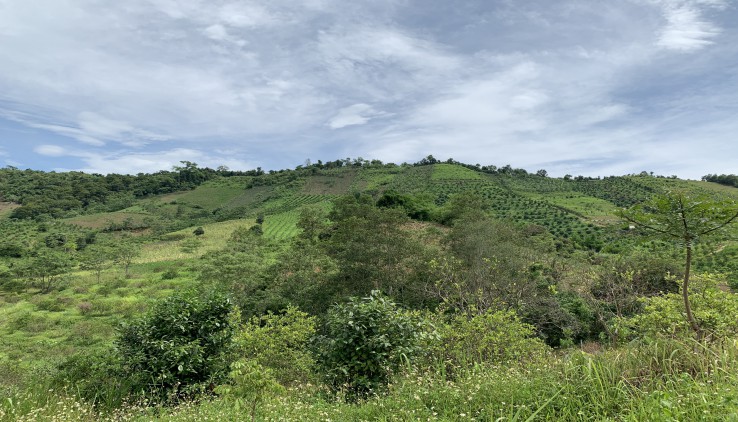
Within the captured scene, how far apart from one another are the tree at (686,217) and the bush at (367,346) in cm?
347

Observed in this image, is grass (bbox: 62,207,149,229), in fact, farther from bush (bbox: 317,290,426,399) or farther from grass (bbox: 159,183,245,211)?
bush (bbox: 317,290,426,399)

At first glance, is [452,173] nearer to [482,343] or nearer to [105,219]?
[105,219]

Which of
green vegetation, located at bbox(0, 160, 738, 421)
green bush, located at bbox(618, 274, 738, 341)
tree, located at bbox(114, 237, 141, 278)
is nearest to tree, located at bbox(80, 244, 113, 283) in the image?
green vegetation, located at bbox(0, 160, 738, 421)

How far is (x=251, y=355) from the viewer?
945cm

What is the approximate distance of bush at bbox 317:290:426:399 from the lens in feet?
18.3

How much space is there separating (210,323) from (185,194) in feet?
378

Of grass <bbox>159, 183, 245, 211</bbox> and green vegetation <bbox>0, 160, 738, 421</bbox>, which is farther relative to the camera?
grass <bbox>159, 183, 245, 211</bbox>

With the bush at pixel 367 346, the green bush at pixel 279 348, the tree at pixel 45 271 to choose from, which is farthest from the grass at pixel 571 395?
the tree at pixel 45 271

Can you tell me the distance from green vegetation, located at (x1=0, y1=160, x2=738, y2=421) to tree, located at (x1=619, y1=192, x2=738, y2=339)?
0.02 metres

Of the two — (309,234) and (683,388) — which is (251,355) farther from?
(309,234)

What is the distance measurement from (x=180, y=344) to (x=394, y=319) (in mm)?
4036

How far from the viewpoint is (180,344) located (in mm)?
6777

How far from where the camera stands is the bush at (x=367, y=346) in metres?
5.59

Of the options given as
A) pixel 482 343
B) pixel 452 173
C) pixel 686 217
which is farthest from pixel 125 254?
pixel 452 173
